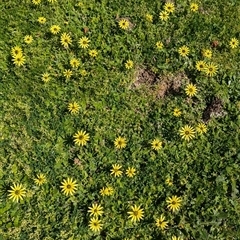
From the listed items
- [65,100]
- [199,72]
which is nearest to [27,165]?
[65,100]

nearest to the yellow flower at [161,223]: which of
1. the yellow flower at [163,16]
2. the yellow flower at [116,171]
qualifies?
the yellow flower at [116,171]

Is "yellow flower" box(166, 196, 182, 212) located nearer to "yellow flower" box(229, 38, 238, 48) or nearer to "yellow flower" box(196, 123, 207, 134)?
"yellow flower" box(196, 123, 207, 134)

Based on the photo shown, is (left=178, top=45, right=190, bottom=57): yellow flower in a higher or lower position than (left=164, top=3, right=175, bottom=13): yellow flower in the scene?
lower

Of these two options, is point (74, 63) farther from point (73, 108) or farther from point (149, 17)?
point (149, 17)

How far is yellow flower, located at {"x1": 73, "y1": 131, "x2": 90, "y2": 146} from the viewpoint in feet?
19.4

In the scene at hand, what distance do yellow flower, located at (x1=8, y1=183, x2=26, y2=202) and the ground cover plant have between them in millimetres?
13

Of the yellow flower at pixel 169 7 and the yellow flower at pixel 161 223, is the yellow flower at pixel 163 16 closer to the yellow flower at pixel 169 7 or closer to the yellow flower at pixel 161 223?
the yellow flower at pixel 169 7

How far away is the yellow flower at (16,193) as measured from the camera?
18.2 feet

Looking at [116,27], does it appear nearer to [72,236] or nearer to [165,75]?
[165,75]

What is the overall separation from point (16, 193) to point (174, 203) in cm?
193

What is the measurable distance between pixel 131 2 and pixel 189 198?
301 cm

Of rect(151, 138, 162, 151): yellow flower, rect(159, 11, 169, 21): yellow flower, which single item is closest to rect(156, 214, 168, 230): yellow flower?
rect(151, 138, 162, 151): yellow flower

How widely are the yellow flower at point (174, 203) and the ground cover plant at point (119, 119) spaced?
13 millimetres

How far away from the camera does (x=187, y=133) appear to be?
20.1 feet
